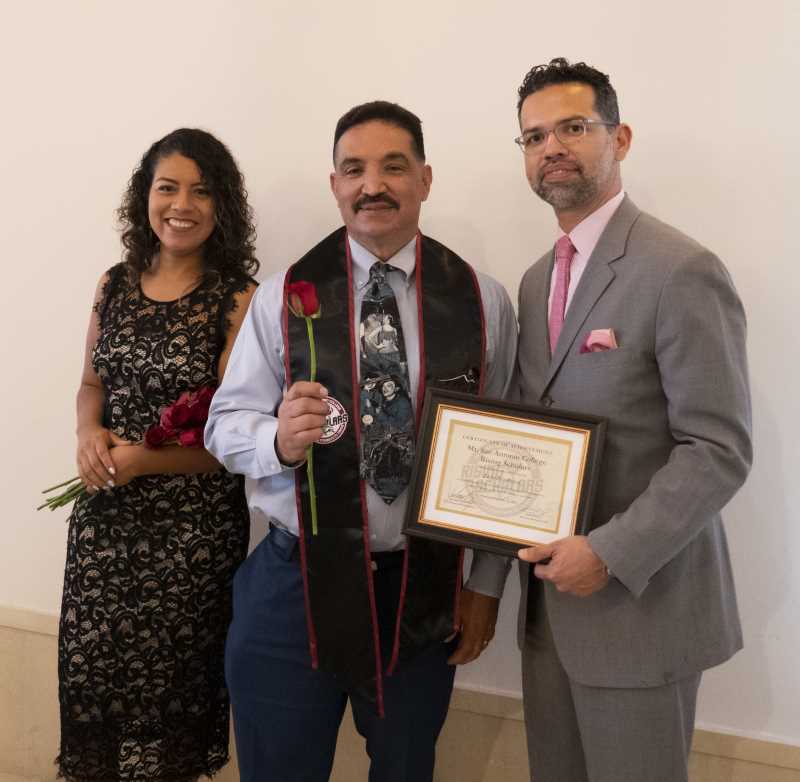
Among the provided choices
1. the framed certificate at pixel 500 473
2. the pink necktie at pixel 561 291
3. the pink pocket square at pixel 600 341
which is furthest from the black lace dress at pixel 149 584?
the pink pocket square at pixel 600 341

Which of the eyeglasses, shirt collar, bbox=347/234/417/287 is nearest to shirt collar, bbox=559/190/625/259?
the eyeglasses

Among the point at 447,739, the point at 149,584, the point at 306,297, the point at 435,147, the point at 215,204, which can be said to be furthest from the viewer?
the point at 447,739

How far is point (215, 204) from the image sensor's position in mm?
1886

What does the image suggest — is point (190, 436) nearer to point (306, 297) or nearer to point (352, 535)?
point (352, 535)

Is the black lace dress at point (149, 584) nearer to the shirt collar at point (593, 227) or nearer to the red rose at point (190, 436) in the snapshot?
the red rose at point (190, 436)

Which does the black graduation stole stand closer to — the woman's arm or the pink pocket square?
the pink pocket square

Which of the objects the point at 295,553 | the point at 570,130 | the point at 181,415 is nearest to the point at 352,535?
the point at 295,553

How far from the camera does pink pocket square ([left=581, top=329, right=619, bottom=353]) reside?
1.31m

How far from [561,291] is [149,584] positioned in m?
1.20

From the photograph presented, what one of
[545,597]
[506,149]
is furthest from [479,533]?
[506,149]

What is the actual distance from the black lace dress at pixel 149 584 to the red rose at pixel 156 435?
102 millimetres

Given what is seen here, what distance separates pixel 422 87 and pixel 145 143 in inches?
35.1

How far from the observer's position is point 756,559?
191cm

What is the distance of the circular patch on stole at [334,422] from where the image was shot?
4.96 ft
